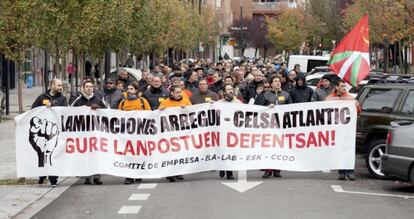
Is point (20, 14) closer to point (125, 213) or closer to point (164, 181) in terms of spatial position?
point (164, 181)

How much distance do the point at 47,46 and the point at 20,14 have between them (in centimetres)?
246

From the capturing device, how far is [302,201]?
1310 centimetres

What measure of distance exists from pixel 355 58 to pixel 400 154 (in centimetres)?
343

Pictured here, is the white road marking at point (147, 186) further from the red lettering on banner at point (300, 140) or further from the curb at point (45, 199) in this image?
the red lettering on banner at point (300, 140)

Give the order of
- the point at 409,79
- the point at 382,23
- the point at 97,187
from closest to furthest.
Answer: the point at 97,187, the point at 409,79, the point at 382,23

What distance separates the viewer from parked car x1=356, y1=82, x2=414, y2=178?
16.3 meters

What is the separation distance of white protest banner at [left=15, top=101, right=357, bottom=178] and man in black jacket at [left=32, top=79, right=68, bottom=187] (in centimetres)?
24

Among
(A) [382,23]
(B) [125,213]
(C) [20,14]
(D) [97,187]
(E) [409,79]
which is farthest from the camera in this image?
(A) [382,23]

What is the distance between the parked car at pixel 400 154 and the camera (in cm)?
1418

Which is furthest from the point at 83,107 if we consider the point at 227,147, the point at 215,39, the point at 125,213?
the point at 215,39

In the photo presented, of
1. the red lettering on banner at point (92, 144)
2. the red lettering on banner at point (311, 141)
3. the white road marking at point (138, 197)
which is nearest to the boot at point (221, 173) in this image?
the red lettering on banner at point (311, 141)

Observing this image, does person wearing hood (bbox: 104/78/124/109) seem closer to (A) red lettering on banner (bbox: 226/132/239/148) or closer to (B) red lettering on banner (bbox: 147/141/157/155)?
(B) red lettering on banner (bbox: 147/141/157/155)

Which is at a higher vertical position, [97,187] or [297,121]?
[297,121]

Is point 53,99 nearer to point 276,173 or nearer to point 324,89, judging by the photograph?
point 276,173
